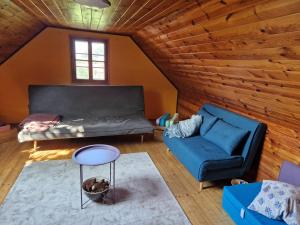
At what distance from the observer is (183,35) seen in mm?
2434

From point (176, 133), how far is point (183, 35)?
1.40m

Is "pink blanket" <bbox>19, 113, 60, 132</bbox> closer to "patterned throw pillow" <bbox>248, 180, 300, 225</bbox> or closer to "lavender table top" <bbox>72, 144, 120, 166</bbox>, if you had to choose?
"lavender table top" <bbox>72, 144, 120, 166</bbox>

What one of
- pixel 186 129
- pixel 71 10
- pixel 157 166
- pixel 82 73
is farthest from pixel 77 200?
pixel 82 73

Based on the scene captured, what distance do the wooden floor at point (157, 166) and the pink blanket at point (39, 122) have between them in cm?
37

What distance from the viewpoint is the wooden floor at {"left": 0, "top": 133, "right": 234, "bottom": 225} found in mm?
2182

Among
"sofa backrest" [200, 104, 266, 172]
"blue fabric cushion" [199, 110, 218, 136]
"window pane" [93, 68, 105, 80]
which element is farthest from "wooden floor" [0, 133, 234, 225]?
"window pane" [93, 68, 105, 80]

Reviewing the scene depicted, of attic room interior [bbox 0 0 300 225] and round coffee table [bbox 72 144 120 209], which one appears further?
round coffee table [bbox 72 144 120 209]

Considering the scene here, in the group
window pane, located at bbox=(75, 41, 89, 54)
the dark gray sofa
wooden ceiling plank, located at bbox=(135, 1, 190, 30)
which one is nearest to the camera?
wooden ceiling plank, located at bbox=(135, 1, 190, 30)

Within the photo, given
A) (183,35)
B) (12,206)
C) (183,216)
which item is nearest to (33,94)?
(12,206)

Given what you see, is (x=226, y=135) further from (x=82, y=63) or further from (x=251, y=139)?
(x=82, y=63)

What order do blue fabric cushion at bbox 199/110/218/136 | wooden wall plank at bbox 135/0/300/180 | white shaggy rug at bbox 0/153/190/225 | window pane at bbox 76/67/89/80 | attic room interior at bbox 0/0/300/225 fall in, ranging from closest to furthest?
1. wooden wall plank at bbox 135/0/300/180
2. attic room interior at bbox 0/0/300/225
3. white shaggy rug at bbox 0/153/190/225
4. blue fabric cushion at bbox 199/110/218/136
5. window pane at bbox 76/67/89/80

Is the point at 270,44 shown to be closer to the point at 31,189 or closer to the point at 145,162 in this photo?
the point at 145,162

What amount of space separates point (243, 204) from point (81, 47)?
385cm

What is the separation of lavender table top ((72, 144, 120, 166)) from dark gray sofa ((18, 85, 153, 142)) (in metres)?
1.00
